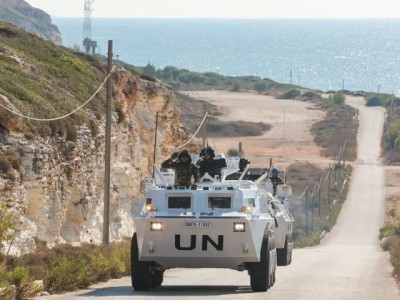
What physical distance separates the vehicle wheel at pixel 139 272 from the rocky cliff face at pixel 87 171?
9557 millimetres

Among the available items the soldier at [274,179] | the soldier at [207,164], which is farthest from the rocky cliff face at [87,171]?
the soldier at [207,164]

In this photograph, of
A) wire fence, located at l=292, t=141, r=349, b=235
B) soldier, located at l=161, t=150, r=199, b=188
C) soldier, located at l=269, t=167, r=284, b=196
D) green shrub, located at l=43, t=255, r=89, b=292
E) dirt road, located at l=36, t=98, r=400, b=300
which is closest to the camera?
dirt road, located at l=36, t=98, r=400, b=300

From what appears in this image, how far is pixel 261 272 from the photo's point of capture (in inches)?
1025

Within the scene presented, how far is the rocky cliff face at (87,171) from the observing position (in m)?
37.6

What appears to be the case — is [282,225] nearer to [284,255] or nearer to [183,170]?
[284,255]

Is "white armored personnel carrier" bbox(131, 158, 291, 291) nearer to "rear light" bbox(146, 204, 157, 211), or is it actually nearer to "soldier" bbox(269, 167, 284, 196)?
"rear light" bbox(146, 204, 157, 211)

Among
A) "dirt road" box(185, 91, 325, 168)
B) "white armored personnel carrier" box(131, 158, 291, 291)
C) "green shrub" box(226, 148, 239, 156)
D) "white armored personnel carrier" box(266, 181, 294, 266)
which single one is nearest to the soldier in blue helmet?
"white armored personnel carrier" box(131, 158, 291, 291)

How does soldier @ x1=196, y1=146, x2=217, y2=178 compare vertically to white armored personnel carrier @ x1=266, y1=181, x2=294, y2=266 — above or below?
above

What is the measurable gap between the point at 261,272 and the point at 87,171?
66.0 ft

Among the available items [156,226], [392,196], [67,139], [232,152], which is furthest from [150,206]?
[232,152]

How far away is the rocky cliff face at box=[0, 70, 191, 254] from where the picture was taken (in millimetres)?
37594

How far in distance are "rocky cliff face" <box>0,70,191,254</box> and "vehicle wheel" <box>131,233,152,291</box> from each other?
9557 millimetres

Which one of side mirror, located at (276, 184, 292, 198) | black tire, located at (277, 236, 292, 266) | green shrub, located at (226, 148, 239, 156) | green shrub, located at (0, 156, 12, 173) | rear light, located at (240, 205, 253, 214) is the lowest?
black tire, located at (277, 236, 292, 266)

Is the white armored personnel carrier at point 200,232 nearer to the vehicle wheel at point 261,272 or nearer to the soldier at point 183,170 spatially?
the vehicle wheel at point 261,272
